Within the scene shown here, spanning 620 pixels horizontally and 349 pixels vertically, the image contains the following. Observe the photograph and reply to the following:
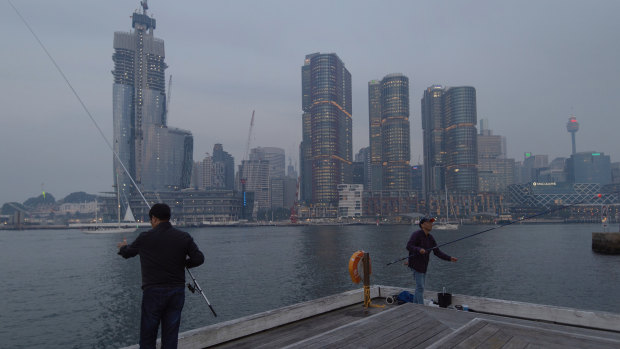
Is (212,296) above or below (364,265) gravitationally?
below

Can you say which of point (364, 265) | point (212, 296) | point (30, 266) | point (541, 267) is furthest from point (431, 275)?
point (30, 266)

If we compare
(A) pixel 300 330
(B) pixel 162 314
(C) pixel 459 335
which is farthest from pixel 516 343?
(B) pixel 162 314

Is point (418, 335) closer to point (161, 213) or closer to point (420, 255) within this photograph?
point (420, 255)

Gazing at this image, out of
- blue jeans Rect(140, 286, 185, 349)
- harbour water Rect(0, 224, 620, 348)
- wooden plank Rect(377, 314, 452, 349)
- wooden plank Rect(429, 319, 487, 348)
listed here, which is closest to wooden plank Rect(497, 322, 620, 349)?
wooden plank Rect(429, 319, 487, 348)

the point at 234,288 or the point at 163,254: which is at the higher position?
the point at 163,254

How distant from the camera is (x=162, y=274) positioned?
15.8ft

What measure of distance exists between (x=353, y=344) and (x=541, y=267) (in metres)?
46.3

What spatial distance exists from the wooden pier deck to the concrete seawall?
64055 millimetres

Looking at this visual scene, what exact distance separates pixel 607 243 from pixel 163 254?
71.9 m

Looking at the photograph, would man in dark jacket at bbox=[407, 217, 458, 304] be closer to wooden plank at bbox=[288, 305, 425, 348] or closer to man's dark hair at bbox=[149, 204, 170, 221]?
wooden plank at bbox=[288, 305, 425, 348]

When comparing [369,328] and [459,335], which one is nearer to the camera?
[459,335]

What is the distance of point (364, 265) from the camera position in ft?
30.6

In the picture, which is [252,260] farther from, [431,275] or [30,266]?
[30,266]

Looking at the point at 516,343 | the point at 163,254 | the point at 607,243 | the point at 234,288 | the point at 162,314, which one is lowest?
the point at 607,243
